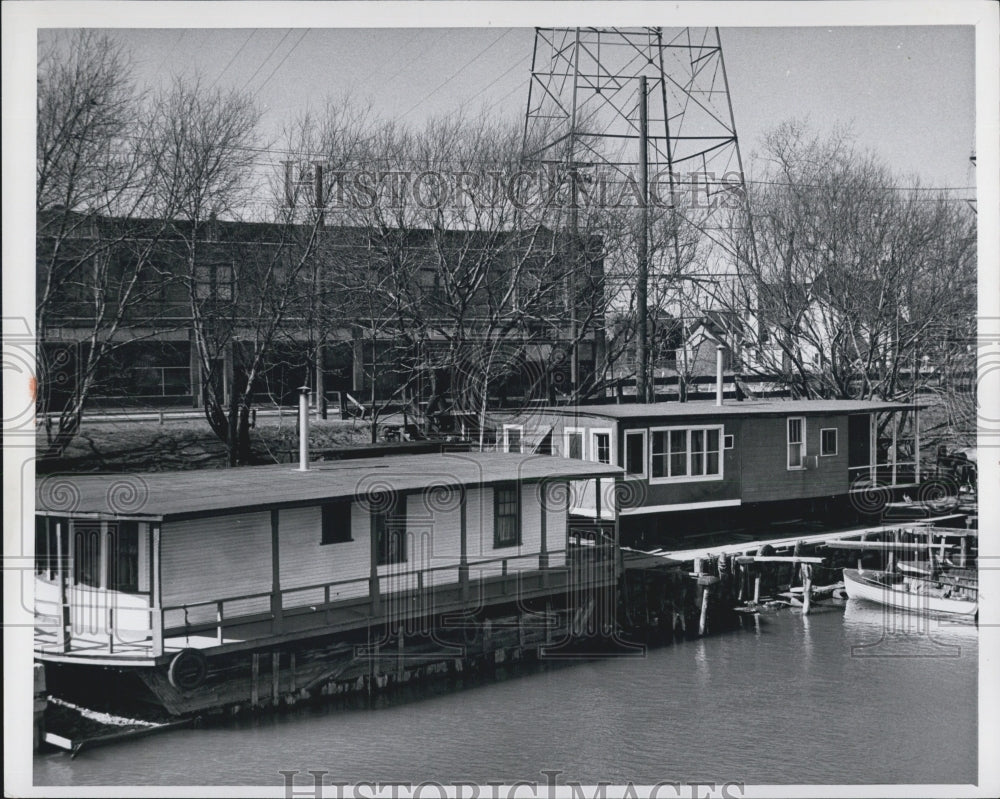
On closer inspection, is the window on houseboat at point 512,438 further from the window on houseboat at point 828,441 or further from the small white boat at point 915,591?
the window on houseboat at point 828,441

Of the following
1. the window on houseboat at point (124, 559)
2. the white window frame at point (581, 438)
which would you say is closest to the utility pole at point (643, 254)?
the white window frame at point (581, 438)

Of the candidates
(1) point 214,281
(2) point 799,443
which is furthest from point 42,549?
(2) point 799,443

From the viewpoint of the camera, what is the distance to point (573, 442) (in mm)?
16141

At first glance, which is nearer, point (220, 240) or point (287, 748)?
point (287, 748)

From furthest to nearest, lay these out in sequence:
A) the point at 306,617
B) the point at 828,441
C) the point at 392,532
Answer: the point at 828,441, the point at 392,532, the point at 306,617

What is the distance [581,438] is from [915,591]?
531 centimetres

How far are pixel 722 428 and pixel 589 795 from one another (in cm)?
854

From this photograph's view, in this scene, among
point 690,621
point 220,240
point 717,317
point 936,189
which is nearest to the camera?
point 690,621

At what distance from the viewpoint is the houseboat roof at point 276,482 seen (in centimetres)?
1030

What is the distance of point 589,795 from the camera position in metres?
9.57

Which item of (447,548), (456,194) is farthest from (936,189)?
(447,548)

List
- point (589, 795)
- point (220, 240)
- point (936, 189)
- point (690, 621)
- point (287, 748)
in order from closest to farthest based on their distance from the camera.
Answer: point (589, 795), point (287, 748), point (690, 621), point (220, 240), point (936, 189)

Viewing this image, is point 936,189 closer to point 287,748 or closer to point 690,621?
point 690,621

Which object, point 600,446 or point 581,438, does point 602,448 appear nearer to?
point 600,446
